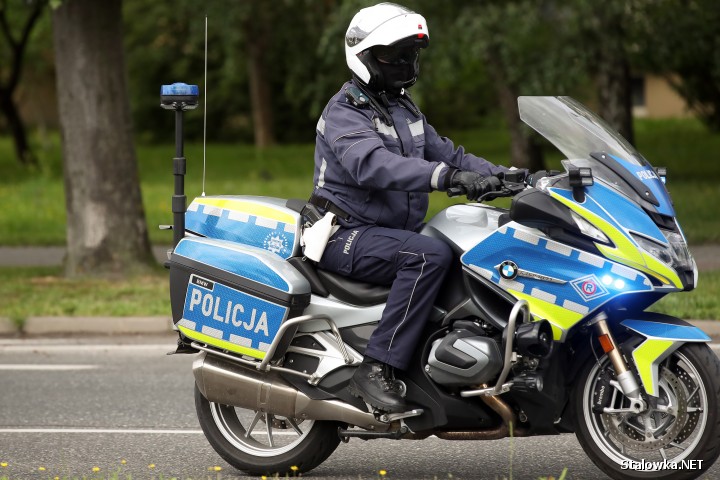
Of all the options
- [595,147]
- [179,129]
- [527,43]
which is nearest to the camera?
[595,147]

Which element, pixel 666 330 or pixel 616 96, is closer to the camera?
pixel 666 330

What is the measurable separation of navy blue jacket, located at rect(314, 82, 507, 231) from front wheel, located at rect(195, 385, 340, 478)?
36.3 inches

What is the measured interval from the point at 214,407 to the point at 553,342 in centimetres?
159

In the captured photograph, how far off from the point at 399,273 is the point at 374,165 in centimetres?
43

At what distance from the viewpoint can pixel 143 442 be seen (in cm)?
616

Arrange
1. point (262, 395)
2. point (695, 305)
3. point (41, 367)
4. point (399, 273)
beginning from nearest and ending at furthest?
point (399, 273) < point (262, 395) < point (41, 367) < point (695, 305)

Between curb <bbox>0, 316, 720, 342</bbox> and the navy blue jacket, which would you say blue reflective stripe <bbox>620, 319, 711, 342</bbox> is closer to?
the navy blue jacket

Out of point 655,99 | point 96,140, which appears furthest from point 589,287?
point 655,99

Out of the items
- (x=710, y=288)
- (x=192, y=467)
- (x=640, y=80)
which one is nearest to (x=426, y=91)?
(x=710, y=288)

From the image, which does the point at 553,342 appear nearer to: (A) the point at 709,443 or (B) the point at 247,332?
(A) the point at 709,443

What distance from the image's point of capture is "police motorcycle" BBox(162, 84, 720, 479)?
450cm

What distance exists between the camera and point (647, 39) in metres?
19.1

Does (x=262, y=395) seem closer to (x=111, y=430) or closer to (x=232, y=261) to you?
(x=232, y=261)

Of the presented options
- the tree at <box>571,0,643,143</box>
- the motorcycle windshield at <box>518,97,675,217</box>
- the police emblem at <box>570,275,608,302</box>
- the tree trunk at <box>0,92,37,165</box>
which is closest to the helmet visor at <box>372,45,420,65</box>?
the motorcycle windshield at <box>518,97,675,217</box>
